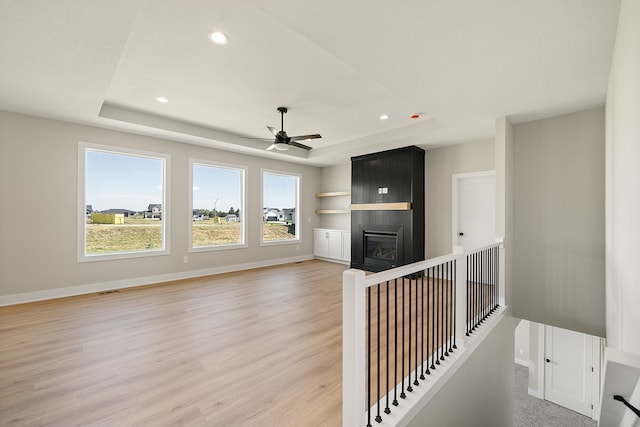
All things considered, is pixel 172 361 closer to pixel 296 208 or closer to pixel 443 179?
pixel 443 179

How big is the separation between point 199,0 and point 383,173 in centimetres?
439

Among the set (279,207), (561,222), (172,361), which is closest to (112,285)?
(172,361)

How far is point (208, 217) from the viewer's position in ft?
18.8

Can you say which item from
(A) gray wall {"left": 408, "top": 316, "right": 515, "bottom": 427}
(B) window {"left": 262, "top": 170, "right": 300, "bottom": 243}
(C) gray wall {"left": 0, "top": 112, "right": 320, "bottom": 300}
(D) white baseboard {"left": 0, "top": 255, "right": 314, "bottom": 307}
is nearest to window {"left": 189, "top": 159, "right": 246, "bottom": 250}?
(C) gray wall {"left": 0, "top": 112, "right": 320, "bottom": 300}

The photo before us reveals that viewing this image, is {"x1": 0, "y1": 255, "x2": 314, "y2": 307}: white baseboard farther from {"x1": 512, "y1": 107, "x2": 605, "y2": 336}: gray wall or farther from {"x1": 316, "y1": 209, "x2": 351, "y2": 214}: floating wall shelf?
{"x1": 512, "y1": 107, "x2": 605, "y2": 336}: gray wall

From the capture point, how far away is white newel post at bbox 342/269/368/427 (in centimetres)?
137

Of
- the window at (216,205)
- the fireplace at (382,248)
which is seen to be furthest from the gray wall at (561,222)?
the window at (216,205)

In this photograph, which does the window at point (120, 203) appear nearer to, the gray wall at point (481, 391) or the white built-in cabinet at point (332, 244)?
the white built-in cabinet at point (332, 244)

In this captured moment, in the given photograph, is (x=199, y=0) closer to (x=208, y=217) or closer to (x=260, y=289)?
(x=260, y=289)

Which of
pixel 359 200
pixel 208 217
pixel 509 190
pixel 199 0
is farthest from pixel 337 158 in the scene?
pixel 199 0

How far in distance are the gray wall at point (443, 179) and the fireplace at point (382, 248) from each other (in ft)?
1.97

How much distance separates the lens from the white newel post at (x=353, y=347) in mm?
1374

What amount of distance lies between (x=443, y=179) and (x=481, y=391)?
3.64 metres

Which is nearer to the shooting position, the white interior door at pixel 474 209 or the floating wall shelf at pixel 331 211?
the white interior door at pixel 474 209
